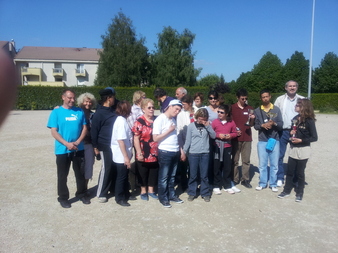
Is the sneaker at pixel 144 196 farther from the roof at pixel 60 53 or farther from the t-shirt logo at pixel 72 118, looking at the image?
the roof at pixel 60 53

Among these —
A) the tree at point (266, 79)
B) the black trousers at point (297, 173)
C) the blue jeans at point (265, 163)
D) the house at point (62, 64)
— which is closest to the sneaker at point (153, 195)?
the blue jeans at point (265, 163)

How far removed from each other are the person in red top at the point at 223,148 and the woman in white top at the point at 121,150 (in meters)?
1.68

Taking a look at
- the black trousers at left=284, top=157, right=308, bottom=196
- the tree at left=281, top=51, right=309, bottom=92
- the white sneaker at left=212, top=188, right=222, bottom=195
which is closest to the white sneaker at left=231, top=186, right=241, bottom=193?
the white sneaker at left=212, top=188, right=222, bottom=195

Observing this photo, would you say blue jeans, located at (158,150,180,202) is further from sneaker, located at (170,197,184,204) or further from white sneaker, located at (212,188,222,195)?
white sneaker, located at (212,188,222,195)

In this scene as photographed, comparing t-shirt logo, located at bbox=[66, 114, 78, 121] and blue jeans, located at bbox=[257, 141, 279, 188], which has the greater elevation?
t-shirt logo, located at bbox=[66, 114, 78, 121]

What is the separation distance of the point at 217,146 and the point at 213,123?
0.46m

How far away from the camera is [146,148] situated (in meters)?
5.34

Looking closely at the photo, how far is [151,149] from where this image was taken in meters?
5.35

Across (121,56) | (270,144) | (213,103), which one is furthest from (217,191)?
(121,56)

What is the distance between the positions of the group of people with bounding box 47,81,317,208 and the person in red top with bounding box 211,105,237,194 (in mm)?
19

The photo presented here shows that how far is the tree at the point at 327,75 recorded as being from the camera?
171ft

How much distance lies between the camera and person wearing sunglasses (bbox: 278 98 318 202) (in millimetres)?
5391

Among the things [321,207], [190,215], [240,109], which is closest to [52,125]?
[190,215]

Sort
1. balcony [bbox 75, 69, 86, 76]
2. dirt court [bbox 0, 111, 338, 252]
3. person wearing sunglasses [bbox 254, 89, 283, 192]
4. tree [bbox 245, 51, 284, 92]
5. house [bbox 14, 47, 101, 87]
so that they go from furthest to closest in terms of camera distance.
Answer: tree [bbox 245, 51, 284, 92] → balcony [bbox 75, 69, 86, 76] → house [bbox 14, 47, 101, 87] → person wearing sunglasses [bbox 254, 89, 283, 192] → dirt court [bbox 0, 111, 338, 252]
